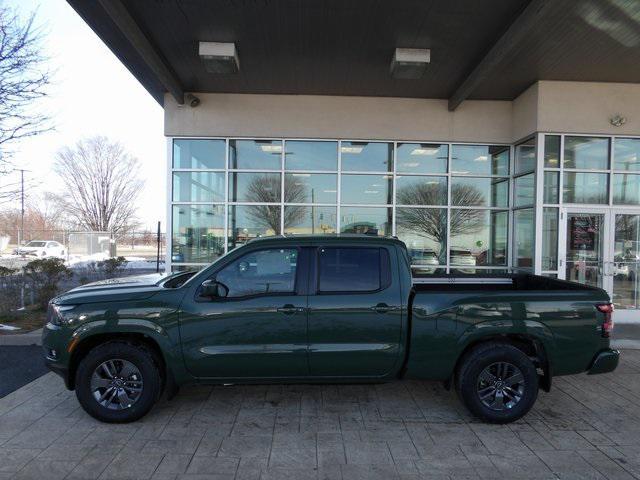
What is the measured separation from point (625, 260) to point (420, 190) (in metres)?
4.50

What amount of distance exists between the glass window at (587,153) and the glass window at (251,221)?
640 centimetres

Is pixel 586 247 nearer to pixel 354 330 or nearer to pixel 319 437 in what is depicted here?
pixel 354 330

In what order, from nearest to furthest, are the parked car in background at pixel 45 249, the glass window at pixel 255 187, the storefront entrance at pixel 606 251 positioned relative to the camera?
the storefront entrance at pixel 606 251 < the glass window at pixel 255 187 < the parked car in background at pixel 45 249

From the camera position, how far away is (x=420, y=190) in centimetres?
1088

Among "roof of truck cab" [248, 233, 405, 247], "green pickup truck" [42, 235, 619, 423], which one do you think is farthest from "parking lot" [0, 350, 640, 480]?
"roof of truck cab" [248, 233, 405, 247]

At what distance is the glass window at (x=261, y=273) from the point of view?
14.8 feet

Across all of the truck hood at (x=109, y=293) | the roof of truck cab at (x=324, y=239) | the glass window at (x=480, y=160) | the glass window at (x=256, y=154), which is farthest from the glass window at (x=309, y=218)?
the truck hood at (x=109, y=293)

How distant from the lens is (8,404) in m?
4.89

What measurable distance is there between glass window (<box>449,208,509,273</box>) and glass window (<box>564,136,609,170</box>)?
6.03 ft

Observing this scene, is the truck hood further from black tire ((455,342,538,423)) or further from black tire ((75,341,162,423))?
black tire ((455,342,538,423))

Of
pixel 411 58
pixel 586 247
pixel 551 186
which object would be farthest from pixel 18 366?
pixel 586 247

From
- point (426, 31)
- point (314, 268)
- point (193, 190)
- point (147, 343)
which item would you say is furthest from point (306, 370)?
point (193, 190)

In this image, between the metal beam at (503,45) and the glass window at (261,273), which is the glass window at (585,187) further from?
the glass window at (261,273)

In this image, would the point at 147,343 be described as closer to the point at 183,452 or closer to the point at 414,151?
the point at 183,452
